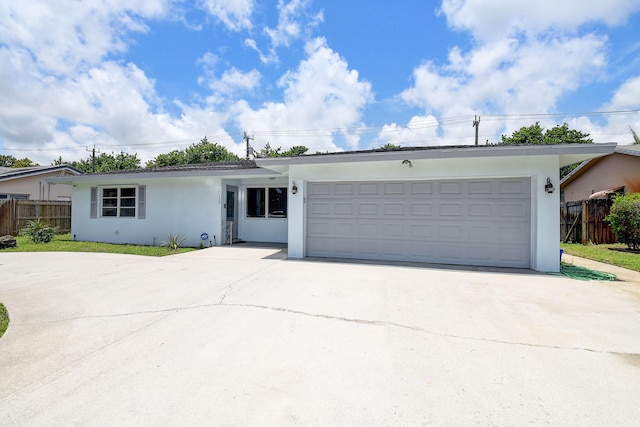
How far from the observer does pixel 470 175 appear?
7.35 m

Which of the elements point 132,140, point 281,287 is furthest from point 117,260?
point 132,140

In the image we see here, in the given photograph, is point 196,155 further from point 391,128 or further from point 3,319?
point 3,319

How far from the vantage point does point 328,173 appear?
27.6ft

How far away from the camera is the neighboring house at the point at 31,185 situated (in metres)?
16.6

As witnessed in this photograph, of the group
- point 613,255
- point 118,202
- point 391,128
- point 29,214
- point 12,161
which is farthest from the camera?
point 12,161

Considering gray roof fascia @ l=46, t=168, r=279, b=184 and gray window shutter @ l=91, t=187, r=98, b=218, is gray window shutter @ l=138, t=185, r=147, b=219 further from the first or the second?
gray window shutter @ l=91, t=187, r=98, b=218

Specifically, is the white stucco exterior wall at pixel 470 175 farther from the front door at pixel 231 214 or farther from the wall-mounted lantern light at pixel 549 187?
the front door at pixel 231 214

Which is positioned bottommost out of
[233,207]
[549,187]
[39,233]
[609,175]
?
[39,233]

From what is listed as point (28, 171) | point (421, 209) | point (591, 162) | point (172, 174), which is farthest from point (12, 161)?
point (591, 162)

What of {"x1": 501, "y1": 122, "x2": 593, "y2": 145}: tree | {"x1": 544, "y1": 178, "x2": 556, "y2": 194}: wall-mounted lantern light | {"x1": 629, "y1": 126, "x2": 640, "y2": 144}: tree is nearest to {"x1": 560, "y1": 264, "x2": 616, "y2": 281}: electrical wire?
{"x1": 544, "y1": 178, "x2": 556, "y2": 194}: wall-mounted lantern light

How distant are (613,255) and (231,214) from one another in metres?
12.8

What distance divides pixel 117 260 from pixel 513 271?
9.89 metres

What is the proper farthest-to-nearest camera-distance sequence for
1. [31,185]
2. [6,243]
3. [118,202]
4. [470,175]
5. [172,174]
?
[31,185] → [118,202] → [172,174] → [6,243] → [470,175]

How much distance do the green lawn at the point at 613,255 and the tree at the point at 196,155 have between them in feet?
110
